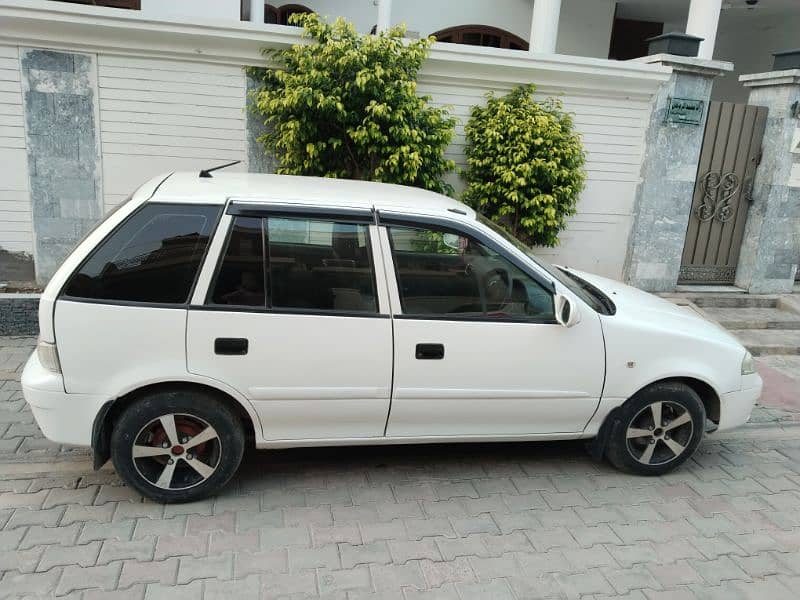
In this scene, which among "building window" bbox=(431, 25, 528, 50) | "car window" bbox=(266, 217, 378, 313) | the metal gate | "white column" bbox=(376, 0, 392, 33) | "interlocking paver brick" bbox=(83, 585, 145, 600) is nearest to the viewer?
"interlocking paver brick" bbox=(83, 585, 145, 600)

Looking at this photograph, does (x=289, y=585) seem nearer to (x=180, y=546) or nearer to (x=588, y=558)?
(x=180, y=546)

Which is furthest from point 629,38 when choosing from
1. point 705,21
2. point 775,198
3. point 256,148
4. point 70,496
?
point 70,496

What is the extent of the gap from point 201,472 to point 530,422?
2.00 meters

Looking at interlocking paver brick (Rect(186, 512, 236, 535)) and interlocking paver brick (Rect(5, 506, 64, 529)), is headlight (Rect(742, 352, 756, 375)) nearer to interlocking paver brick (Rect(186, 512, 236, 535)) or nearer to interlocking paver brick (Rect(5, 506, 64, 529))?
interlocking paver brick (Rect(186, 512, 236, 535))

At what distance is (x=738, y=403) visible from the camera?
432 cm

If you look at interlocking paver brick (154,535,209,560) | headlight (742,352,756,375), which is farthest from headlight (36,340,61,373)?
headlight (742,352,756,375)

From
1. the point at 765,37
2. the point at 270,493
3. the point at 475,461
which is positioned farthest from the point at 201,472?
the point at 765,37

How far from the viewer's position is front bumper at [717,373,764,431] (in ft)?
14.1

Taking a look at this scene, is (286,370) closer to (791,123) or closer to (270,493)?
(270,493)

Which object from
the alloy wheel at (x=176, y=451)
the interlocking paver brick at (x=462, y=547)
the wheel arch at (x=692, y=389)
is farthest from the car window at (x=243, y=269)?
the wheel arch at (x=692, y=389)

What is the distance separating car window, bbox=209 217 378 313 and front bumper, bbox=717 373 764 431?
2.46 metres

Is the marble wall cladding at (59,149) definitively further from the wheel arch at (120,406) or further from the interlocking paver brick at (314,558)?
the interlocking paver brick at (314,558)

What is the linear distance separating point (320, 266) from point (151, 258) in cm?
92

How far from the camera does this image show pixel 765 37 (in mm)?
12789
